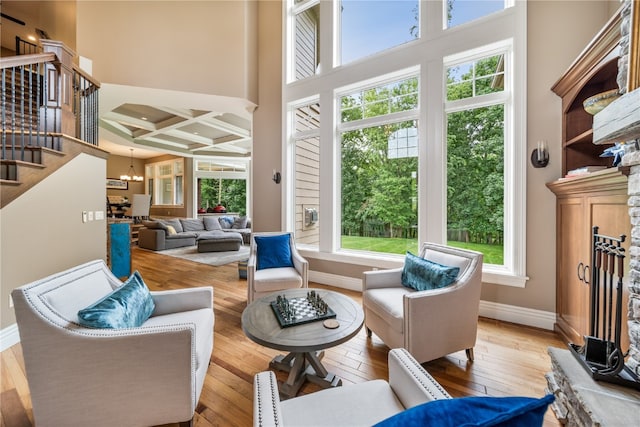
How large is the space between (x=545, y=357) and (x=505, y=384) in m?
0.64

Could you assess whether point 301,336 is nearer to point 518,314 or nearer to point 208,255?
point 518,314

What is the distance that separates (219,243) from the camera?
7.04m

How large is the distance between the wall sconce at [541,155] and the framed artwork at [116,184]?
Answer: 12670 millimetres

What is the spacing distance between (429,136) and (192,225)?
773cm

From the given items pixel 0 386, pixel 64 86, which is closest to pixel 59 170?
pixel 64 86

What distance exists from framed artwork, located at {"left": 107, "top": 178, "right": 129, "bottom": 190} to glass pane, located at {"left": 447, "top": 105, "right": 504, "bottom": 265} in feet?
39.1

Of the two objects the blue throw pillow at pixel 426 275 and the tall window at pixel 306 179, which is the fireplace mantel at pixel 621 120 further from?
the tall window at pixel 306 179

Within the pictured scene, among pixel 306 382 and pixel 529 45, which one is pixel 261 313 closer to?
pixel 306 382

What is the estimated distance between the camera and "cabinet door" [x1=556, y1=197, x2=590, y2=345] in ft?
7.09

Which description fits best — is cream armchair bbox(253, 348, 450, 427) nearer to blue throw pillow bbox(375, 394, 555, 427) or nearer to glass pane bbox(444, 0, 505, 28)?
blue throw pillow bbox(375, 394, 555, 427)

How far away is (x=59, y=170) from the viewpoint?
9.31 feet

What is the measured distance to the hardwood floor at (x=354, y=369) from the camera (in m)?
1.66

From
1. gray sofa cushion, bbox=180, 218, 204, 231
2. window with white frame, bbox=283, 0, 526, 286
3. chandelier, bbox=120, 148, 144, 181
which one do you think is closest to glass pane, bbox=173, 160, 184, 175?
chandelier, bbox=120, 148, 144, 181

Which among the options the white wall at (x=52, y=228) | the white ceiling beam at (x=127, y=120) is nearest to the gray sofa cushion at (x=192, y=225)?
the white ceiling beam at (x=127, y=120)
